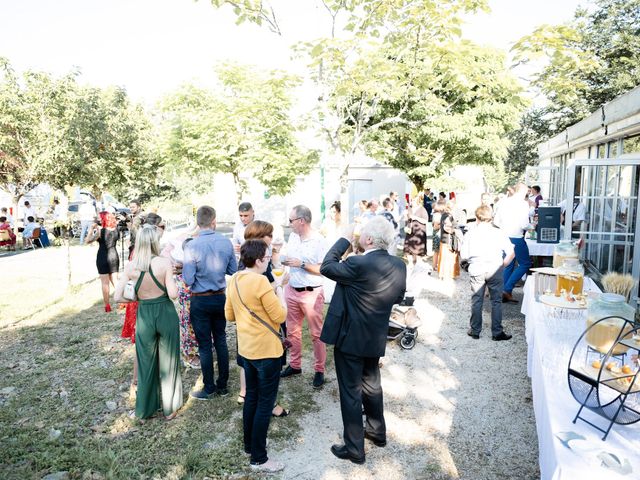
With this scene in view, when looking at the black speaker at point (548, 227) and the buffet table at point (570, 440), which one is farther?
the black speaker at point (548, 227)

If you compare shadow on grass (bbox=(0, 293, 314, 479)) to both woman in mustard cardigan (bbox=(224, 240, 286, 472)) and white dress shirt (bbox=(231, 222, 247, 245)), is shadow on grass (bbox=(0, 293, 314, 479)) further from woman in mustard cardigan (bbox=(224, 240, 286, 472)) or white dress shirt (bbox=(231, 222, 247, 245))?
white dress shirt (bbox=(231, 222, 247, 245))

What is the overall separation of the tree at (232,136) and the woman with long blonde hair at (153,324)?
7183 mm

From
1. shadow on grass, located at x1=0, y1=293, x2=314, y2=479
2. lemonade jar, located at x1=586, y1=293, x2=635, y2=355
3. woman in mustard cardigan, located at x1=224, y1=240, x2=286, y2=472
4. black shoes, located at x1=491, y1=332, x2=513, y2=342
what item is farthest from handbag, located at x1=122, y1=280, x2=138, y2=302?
black shoes, located at x1=491, y1=332, x2=513, y2=342

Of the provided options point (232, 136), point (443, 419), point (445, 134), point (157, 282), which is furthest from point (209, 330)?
point (445, 134)

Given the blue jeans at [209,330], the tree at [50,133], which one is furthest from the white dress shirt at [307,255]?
the tree at [50,133]

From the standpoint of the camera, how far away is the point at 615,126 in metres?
7.36

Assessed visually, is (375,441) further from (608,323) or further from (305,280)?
(608,323)

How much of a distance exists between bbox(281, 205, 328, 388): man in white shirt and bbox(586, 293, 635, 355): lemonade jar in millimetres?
2354

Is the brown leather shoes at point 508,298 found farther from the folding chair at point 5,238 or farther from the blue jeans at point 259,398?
the folding chair at point 5,238

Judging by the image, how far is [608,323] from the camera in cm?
270

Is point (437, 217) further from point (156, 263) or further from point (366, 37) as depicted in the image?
point (156, 263)

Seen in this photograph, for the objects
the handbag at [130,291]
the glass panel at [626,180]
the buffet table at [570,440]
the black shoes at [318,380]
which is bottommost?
the black shoes at [318,380]

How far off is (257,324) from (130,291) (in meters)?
1.36

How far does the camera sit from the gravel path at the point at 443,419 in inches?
136
